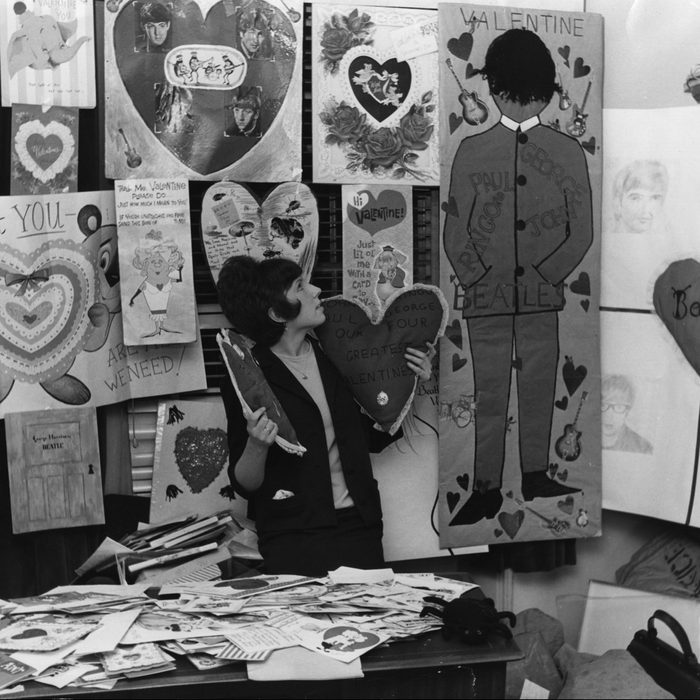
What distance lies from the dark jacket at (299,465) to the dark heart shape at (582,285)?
3.33ft

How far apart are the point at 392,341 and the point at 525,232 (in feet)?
2.20

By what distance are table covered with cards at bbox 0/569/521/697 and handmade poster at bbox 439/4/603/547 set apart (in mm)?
1255

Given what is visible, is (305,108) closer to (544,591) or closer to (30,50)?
(30,50)

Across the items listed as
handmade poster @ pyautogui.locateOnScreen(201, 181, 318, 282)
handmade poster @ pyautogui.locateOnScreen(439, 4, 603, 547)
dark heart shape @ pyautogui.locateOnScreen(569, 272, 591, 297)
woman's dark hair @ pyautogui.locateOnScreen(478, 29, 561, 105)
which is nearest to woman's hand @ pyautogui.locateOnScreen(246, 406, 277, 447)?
handmade poster @ pyautogui.locateOnScreen(201, 181, 318, 282)

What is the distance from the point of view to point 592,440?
3.61 meters

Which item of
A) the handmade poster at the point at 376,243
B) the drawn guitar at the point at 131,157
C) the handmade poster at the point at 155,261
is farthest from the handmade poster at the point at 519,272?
the drawn guitar at the point at 131,157

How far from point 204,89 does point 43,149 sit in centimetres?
54

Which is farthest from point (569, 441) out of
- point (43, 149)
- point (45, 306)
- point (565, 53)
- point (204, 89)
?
point (43, 149)

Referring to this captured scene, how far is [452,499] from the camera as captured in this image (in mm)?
3482

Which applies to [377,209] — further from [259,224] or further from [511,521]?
[511,521]

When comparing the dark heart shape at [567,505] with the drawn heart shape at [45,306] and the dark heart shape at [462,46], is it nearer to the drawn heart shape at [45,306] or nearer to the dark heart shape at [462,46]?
the dark heart shape at [462,46]

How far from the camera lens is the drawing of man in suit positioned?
3.44 m

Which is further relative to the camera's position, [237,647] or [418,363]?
[418,363]

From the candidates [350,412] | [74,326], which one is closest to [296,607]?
[350,412]
